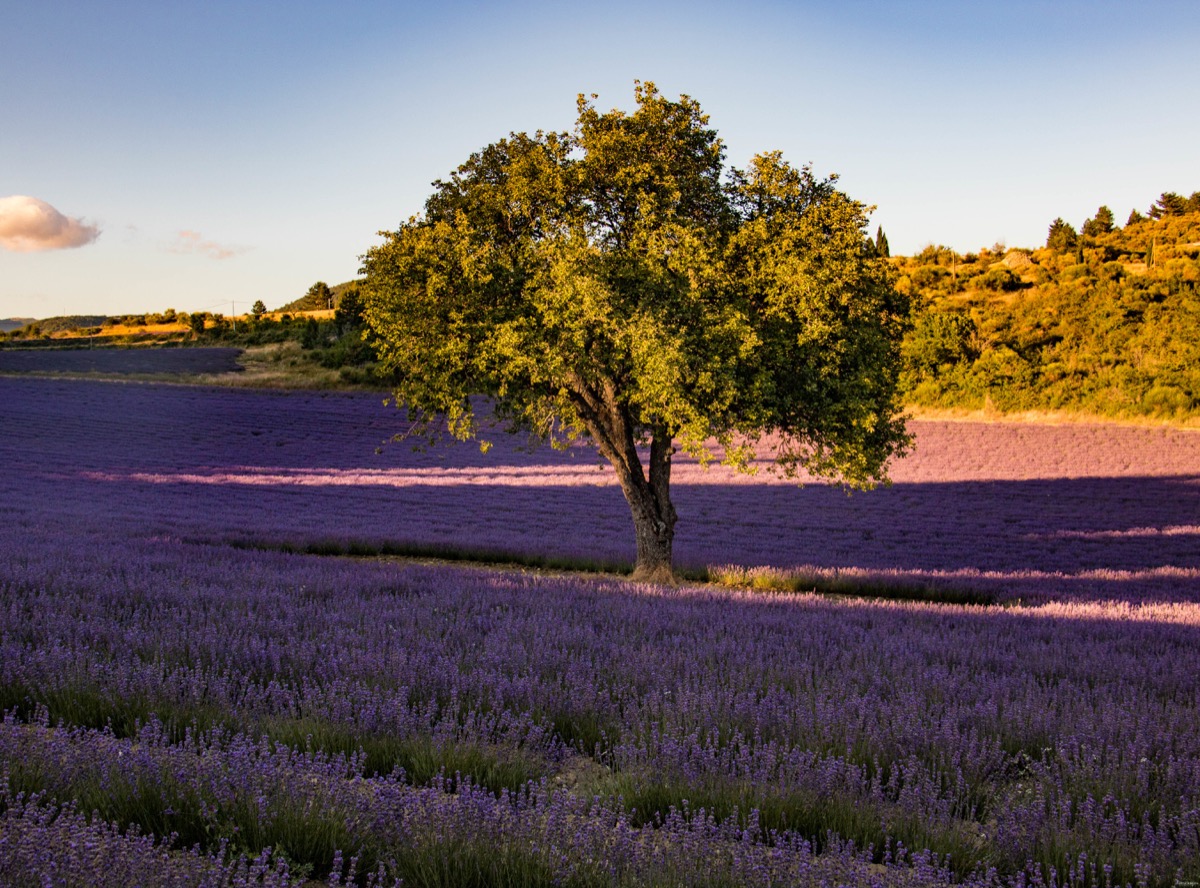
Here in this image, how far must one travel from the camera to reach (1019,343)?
48.9 metres

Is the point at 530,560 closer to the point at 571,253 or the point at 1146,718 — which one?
the point at 571,253

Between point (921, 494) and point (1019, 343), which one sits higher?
point (1019, 343)

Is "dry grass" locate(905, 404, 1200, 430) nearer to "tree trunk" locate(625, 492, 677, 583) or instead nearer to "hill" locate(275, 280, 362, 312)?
"tree trunk" locate(625, 492, 677, 583)

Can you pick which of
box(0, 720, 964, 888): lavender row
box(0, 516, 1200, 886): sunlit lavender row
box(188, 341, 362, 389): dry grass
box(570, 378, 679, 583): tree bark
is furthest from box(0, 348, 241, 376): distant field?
box(0, 720, 964, 888): lavender row

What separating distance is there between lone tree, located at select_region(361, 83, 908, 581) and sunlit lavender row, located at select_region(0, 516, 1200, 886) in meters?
4.78

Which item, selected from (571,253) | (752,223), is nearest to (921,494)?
(752,223)

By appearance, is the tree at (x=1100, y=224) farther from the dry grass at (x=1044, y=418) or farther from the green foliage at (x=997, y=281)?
the dry grass at (x=1044, y=418)

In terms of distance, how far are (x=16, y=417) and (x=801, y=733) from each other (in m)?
41.3

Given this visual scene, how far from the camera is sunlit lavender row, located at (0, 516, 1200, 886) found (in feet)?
8.87

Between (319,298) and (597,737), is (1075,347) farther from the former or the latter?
(319,298)

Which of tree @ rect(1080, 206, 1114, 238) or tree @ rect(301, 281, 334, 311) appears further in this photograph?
tree @ rect(301, 281, 334, 311)

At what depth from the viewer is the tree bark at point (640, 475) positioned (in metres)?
13.5

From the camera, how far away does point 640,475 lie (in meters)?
13.9

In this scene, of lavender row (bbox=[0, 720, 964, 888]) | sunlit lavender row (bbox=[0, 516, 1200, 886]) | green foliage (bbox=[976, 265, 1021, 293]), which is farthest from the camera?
green foliage (bbox=[976, 265, 1021, 293])
